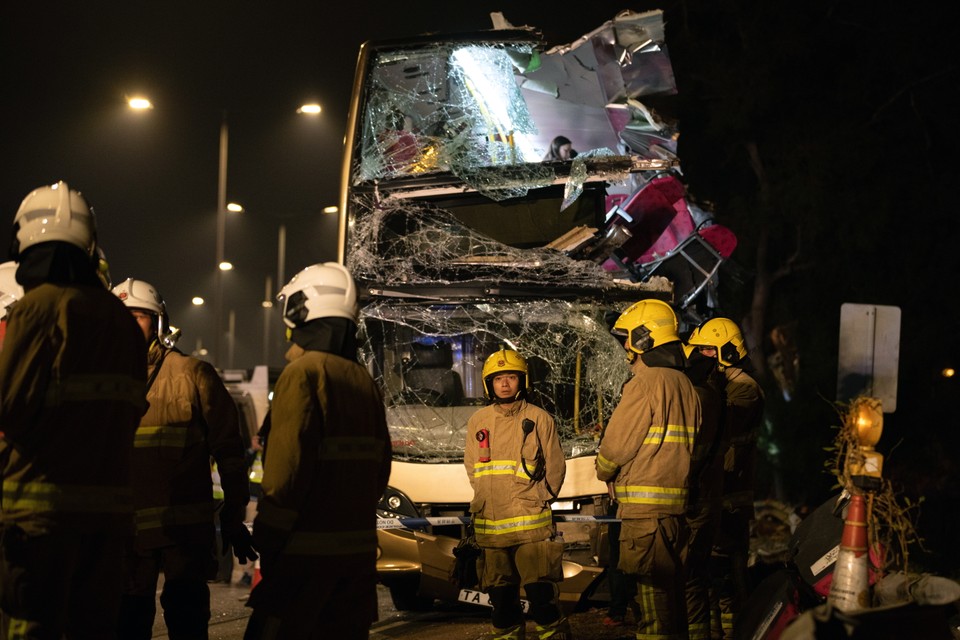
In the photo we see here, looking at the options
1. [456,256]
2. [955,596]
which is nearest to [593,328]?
[456,256]

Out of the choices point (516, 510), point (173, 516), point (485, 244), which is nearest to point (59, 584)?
point (173, 516)

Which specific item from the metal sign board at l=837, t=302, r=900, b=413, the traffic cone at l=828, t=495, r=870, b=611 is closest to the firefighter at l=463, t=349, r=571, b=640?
the traffic cone at l=828, t=495, r=870, b=611

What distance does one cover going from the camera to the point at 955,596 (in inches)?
182

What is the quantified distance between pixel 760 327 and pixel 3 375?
20.0 metres

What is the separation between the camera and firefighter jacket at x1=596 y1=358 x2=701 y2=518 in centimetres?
615

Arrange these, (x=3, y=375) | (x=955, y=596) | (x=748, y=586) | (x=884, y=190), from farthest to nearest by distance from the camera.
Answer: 1. (x=884, y=190)
2. (x=748, y=586)
3. (x=955, y=596)
4. (x=3, y=375)

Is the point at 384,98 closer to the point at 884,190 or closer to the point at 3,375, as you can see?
the point at 3,375

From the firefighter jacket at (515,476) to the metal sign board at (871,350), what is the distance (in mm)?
3023

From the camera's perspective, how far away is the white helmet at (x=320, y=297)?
14.3 feet

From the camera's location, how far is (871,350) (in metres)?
9.04

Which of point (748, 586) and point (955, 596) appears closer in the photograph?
point (955, 596)

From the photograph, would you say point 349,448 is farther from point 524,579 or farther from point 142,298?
point 524,579

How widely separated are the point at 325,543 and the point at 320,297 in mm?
921

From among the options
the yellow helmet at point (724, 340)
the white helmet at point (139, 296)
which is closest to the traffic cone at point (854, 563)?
the yellow helmet at point (724, 340)
